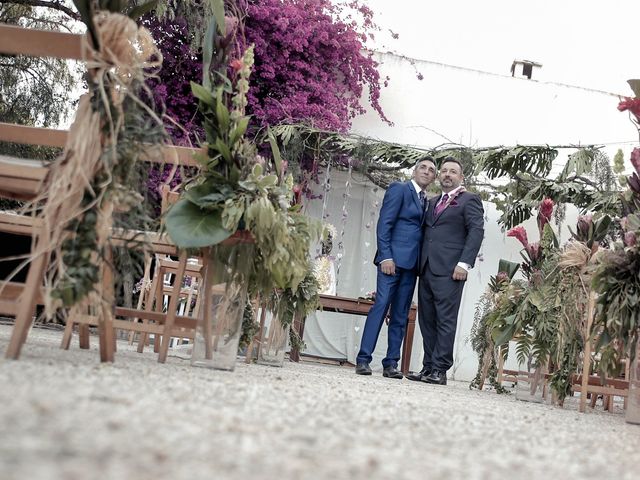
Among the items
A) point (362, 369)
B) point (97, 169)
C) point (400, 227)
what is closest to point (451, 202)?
point (400, 227)

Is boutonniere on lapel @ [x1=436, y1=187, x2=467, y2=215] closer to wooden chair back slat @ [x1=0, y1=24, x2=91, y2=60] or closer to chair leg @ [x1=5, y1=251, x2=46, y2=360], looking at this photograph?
wooden chair back slat @ [x1=0, y1=24, x2=91, y2=60]

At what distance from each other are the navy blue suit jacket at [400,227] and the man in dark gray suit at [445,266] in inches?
3.3

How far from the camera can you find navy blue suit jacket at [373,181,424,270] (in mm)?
7324

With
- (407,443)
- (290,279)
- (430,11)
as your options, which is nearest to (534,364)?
(290,279)

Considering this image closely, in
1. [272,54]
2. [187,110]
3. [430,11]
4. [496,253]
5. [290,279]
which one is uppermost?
[430,11]

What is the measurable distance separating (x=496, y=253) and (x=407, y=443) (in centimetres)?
980

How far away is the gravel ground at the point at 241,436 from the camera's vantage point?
5.14 feet

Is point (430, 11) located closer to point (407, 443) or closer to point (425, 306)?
point (425, 306)

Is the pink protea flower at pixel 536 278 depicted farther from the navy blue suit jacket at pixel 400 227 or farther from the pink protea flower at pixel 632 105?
the pink protea flower at pixel 632 105

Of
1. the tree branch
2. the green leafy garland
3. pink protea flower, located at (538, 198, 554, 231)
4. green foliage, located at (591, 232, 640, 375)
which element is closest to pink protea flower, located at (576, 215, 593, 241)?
pink protea flower, located at (538, 198, 554, 231)

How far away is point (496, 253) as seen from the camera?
11.8m

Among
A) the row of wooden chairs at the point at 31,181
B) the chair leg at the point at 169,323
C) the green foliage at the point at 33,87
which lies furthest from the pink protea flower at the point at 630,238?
the green foliage at the point at 33,87

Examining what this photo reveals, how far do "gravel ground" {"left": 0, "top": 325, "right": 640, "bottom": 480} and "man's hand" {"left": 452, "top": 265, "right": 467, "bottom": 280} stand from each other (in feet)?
11.9

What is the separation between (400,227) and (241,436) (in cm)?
555
